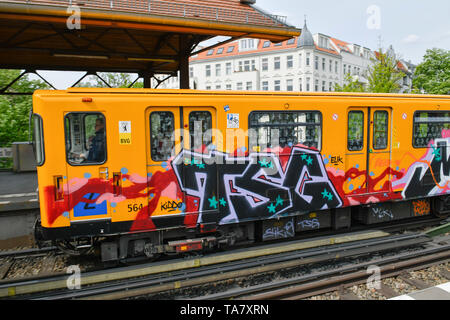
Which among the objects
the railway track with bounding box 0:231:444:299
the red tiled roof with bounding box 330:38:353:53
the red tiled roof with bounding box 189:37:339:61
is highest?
the red tiled roof with bounding box 330:38:353:53

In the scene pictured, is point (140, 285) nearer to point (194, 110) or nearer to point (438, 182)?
point (194, 110)

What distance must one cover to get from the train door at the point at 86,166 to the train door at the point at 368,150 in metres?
5.05

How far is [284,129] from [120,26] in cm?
453

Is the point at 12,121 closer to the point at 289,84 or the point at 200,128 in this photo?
the point at 200,128

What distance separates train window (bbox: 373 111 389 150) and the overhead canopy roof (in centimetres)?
342

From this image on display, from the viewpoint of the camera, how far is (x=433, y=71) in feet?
114

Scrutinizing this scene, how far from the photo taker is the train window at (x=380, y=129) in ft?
24.8

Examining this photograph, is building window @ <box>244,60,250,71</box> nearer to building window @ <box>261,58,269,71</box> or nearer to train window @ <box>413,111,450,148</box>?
building window @ <box>261,58,269,71</box>

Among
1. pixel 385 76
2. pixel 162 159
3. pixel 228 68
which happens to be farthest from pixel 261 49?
pixel 162 159

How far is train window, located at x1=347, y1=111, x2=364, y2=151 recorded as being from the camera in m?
7.32

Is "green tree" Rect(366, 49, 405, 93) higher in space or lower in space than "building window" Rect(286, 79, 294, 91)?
lower

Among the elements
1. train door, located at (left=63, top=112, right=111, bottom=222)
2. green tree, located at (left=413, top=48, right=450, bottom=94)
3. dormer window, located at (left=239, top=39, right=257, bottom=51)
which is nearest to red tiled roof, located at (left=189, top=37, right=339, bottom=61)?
dormer window, located at (left=239, top=39, right=257, bottom=51)

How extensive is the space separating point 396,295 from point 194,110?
4575 mm

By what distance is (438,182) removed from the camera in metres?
8.44
